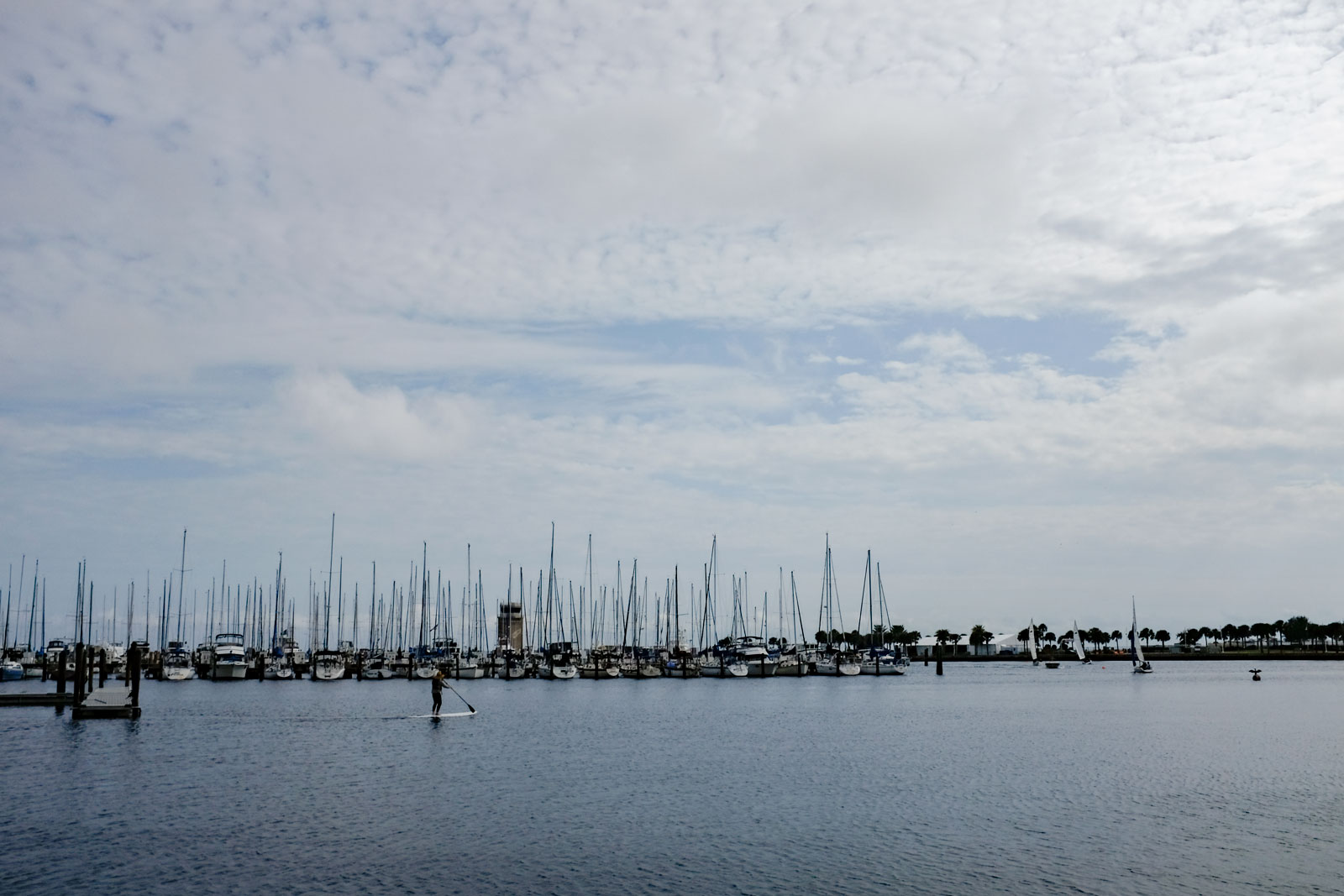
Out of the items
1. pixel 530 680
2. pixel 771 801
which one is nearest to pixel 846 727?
pixel 771 801

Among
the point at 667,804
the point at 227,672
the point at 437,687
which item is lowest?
the point at 227,672

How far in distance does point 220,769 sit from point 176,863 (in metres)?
21.7

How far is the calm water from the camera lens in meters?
29.6

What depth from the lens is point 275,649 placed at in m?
156

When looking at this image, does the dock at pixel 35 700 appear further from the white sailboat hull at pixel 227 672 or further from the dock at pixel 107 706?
the white sailboat hull at pixel 227 672

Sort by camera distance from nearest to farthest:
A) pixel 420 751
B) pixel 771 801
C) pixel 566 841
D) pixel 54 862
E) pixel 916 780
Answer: pixel 54 862 < pixel 566 841 < pixel 771 801 < pixel 916 780 < pixel 420 751

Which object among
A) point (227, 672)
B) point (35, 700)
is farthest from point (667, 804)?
point (227, 672)

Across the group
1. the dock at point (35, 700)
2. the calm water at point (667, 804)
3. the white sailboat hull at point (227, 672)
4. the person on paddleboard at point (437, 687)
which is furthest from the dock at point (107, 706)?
the white sailboat hull at point (227, 672)

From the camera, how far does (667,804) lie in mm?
41750

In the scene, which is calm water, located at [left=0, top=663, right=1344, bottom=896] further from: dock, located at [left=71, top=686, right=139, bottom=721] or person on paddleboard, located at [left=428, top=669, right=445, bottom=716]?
person on paddleboard, located at [left=428, top=669, right=445, bottom=716]

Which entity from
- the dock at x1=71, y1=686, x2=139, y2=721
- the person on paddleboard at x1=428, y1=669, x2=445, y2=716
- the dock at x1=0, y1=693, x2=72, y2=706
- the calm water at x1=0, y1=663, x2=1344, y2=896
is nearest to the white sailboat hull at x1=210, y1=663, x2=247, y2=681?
the calm water at x1=0, y1=663, x2=1344, y2=896

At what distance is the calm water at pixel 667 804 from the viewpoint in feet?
97.0

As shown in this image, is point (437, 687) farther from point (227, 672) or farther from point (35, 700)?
point (227, 672)

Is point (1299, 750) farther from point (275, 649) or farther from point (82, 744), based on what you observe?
point (275, 649)
